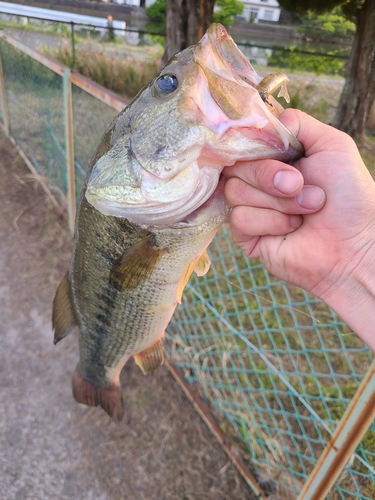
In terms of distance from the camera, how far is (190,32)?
16.3 ft

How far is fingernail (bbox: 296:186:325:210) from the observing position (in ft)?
3.29

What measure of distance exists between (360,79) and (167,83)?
662 centimetres

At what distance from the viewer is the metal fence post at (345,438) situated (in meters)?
1.37

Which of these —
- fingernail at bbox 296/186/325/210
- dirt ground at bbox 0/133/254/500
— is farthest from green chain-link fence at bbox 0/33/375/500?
fingernail at bbox 296/186/325/210

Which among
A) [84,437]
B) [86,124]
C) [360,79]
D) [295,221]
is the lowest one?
[84,437]

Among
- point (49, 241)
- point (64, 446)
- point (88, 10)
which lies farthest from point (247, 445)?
point (88, 10)

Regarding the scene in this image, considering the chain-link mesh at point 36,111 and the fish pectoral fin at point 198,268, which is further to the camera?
the chain-link mesh at point 36,111

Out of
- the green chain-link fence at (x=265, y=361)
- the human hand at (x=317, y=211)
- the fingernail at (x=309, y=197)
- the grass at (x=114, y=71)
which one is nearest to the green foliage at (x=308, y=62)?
the grass at (x=114, y=71)

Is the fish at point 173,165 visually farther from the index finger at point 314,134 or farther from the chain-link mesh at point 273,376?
the chain-link mesh at point 273,376

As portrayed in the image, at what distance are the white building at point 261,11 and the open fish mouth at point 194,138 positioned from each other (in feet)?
115

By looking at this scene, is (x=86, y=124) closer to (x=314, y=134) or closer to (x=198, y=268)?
(x=198, y=268)

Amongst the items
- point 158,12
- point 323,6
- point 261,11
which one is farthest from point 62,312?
point 261,11

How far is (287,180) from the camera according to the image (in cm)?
92

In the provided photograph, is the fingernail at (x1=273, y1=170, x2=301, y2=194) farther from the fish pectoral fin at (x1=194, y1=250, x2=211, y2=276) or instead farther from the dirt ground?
the dirt ground
